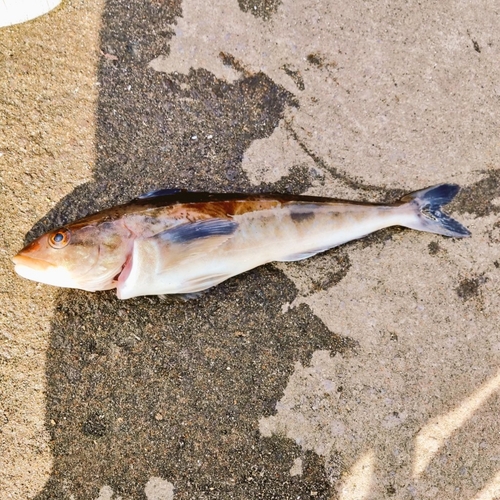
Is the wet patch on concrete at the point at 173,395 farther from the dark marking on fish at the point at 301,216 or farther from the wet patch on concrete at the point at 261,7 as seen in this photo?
the wet patch on concrete at the point at 261,7

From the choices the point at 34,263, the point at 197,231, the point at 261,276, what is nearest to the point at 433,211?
the point at 261,276

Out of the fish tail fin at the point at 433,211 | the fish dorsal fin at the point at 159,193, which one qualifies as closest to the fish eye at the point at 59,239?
the fish dorsal fin at the point at 159,193

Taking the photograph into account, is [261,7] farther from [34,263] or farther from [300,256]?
[34,263]

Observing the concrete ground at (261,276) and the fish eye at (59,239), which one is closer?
the fish eye at (59,239)

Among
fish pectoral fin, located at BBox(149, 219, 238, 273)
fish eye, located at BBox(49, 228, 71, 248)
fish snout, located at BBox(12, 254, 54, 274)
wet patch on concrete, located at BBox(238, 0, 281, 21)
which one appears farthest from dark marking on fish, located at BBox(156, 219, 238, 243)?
wet patch on concrete, located at BBox(238, 0, 281, 21)

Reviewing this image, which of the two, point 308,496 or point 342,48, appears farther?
point 342,48

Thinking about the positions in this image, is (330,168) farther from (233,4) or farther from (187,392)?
(187,392)

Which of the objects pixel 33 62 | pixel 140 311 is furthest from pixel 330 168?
pixel 33 62

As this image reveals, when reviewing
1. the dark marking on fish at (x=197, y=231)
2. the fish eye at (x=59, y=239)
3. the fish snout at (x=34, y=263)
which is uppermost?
the dark marking on fish at (x=197, y=231)
